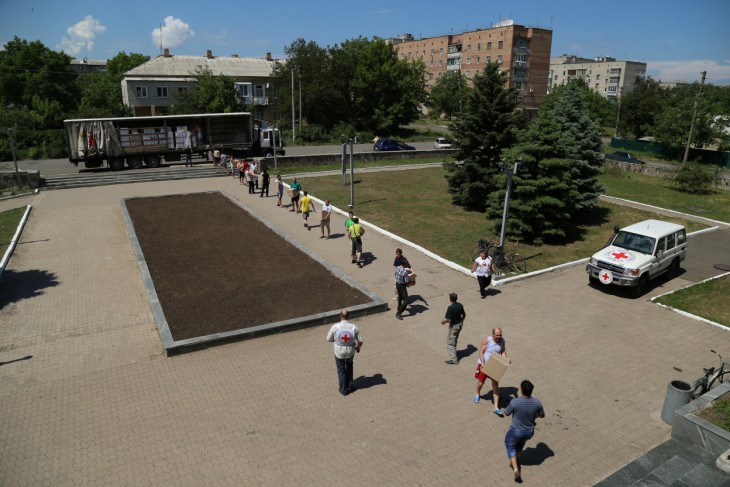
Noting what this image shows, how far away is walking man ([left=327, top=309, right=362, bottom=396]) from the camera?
8047mm

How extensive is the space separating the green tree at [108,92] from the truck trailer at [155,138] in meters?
26.0

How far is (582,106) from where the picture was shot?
2341 centimetres

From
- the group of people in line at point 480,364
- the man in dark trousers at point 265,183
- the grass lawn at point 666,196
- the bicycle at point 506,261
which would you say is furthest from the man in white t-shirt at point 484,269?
the grass lawn at point 666,196

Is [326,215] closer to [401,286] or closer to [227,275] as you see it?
[227,275]

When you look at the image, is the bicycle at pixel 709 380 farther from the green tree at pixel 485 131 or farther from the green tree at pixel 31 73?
the green tree at pixel 31 73

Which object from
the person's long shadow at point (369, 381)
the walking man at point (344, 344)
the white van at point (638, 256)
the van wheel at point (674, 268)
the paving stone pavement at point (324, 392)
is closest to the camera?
the paving stone pavement at point (324, 392)

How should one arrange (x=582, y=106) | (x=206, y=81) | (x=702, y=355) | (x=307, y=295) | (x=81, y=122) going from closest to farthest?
(x=702, y=355), (x=307, y=295), (x=582, y=106), (x=81, y=122), (x=206, y=81)

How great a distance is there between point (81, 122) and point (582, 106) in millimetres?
28241

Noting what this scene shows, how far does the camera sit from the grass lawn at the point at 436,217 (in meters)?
17.0

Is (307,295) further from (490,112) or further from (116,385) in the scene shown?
(490,112)

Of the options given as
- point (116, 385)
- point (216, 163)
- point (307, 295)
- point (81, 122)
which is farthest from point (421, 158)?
point (116, 385)

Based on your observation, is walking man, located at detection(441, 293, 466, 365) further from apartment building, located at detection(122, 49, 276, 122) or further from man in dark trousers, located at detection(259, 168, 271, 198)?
apartment building, located at detection(122, 49, 276, 122)

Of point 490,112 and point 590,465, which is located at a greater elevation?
point 490,112

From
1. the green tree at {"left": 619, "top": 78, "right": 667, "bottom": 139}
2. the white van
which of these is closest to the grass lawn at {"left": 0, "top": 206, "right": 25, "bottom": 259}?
the white van
